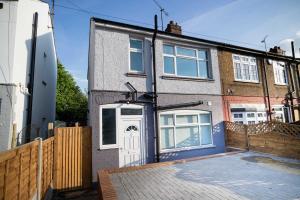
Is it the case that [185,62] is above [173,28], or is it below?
below

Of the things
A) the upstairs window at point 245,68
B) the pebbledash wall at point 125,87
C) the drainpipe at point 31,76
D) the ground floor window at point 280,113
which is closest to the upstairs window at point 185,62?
the pebbledash wall at point 125,87

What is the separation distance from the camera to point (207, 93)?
995cm

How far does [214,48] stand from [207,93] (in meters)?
2.98

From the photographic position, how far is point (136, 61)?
8664 millimetres

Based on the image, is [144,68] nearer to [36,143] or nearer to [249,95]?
[36,143]

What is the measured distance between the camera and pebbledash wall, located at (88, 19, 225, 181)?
727 centimetres

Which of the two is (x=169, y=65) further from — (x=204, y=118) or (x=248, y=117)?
(x=248, y=117)

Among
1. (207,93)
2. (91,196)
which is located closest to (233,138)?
(207,93)

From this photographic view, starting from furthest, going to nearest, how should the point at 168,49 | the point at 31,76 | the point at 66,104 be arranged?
the point at 66,104 < the point at 168,49 < the point at 31,76

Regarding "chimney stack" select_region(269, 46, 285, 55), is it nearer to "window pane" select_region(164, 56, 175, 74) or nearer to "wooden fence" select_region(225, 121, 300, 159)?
"wooden fence" select_region(225, 121, 300, 159)

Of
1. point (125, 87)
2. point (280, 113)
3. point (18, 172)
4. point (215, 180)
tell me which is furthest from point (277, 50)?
point (18, 172)

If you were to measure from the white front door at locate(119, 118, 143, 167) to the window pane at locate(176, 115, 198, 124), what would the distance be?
2126 mm

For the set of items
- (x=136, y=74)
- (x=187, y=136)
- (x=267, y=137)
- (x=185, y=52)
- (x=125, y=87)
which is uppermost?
(x=185, y=52)

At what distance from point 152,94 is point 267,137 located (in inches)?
233
